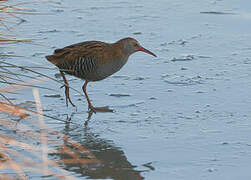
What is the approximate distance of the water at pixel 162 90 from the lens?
486 centimetres

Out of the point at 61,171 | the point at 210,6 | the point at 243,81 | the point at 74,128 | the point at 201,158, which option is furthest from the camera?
the point at 210,6

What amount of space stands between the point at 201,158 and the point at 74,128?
4.10ft

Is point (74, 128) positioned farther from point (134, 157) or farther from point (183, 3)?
point (183, 3)

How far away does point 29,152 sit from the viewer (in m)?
4.92

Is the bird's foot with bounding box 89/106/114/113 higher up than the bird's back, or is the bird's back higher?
the bird's back

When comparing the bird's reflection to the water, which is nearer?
the bird's reflection

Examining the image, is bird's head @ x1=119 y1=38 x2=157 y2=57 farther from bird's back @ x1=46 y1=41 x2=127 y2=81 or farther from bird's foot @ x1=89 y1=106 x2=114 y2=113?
bird's foot @ x1=89 y1=106 x2=114 y2=113

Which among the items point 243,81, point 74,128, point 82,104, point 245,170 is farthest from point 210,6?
point 245,170

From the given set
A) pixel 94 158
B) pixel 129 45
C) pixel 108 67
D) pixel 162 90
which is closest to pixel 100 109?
pixel 108 67

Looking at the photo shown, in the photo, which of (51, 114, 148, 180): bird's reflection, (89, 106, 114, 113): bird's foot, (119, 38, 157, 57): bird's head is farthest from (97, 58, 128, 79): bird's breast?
(51, 114, 148, 180): bird's reflection

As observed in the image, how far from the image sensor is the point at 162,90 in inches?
260

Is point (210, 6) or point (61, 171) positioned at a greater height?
point (210, 6)

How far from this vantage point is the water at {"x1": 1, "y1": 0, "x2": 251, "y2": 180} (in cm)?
486

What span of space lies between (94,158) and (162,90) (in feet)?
6.05
